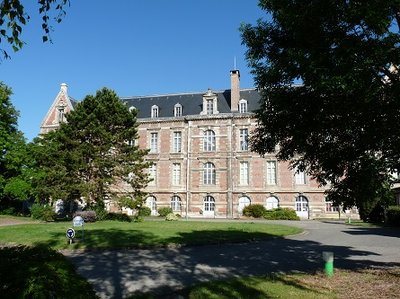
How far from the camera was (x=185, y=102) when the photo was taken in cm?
4422

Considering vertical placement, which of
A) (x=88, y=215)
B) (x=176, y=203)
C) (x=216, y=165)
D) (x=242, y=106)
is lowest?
(x=88, y=215)

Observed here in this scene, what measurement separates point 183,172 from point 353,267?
31209 mm

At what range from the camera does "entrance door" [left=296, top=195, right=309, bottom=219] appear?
3791cm

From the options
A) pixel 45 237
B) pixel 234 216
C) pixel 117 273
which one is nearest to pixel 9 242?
pixel 45 237

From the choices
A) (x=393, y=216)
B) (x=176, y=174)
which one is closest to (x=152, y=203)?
(x=176, y=174)

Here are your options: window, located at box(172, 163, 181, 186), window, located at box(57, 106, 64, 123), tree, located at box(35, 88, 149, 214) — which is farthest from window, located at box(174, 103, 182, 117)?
window, located at box(57, 106, 64, 123)

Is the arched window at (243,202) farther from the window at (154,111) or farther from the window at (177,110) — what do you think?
the window at (154,111)

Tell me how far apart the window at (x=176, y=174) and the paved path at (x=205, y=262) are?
85.1ft

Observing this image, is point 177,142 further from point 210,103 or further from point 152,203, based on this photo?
point 152,203

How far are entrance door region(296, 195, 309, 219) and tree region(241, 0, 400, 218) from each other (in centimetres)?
2868

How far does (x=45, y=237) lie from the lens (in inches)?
619

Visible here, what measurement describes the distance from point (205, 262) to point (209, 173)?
29.3 m

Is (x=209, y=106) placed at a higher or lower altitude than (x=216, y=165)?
higher

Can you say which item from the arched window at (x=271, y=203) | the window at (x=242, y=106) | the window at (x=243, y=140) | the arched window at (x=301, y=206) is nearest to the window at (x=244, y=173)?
the window at (x=243, y=140)
